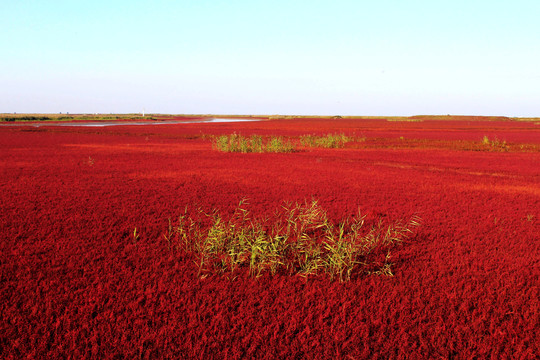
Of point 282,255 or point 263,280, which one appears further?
point 282,255

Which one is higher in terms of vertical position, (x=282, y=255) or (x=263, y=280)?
(x=282, y=255)

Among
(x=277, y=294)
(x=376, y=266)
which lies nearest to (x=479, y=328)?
(x=376, y=266)

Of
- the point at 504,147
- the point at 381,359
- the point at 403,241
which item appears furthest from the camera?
the point at 504,147

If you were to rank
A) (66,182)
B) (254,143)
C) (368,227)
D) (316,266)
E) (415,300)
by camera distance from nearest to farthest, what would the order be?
1. (415,300)
2. (316,266)
3. (368,227)
4. (66,182)
5. (254,143)

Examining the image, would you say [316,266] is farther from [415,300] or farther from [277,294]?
[415,300]

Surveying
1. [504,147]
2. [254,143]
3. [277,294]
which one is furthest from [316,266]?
[504,147]

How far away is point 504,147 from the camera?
77.4 ft

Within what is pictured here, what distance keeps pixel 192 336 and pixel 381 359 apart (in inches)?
60.3

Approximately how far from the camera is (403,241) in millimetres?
5648

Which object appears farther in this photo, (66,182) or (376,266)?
(66,182)

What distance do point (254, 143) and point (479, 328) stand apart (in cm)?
1750

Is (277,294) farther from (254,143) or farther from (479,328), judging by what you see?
(254,143)

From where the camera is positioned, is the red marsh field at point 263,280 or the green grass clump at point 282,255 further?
the green grass clump at point 282,255

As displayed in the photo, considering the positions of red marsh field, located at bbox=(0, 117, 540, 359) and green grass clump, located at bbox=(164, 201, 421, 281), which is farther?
green grass clump, located at bbox=(164, 201, 421, 281)
